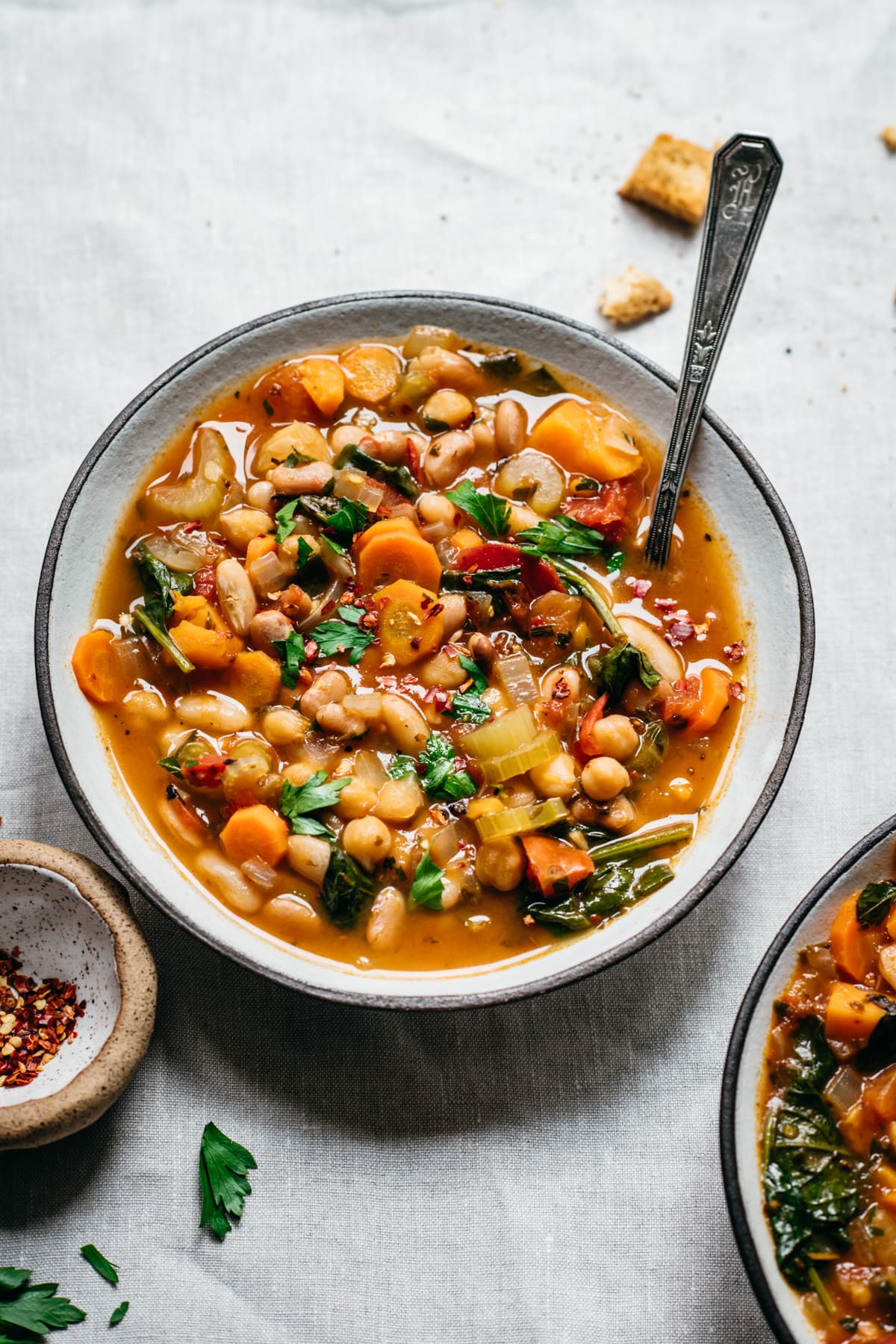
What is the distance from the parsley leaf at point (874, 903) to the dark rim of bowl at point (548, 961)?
0.37 m

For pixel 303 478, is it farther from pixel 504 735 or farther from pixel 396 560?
pixel 504 735

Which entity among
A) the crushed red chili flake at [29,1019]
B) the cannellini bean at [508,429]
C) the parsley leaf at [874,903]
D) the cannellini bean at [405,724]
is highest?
the cannellini bean at [508,429]

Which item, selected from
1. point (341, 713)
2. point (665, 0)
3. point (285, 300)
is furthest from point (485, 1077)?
point (665, 0)

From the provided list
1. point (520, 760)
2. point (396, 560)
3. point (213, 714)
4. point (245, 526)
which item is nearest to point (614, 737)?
point (520, 760)

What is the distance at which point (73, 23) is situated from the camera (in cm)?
480

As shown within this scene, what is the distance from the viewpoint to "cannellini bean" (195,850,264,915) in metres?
3.81

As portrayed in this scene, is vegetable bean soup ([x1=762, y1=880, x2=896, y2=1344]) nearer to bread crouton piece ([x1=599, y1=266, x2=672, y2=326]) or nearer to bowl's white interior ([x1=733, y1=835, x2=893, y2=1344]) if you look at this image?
bowl's white interior ([x1=733, y1=835, x2=893, y2=1344])

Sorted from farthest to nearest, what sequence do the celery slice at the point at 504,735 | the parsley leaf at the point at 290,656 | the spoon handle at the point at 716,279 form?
the parsley leaf at the point at 290,656
the celery slice at the point at 504,735
the spoon handle at the point at 716,279

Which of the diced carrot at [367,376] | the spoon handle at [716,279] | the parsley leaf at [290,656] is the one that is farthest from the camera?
the diced carrot at [367,376]

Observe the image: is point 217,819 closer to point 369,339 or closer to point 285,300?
point 369,339

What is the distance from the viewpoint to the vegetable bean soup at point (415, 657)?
3793 millimetres

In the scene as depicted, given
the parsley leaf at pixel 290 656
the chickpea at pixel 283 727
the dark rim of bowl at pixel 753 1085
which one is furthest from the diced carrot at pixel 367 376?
the dark rim of bowl at pixel 753 1085

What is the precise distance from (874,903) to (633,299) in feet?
7.79

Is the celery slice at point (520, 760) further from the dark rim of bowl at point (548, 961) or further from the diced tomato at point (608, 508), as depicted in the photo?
the diced tomato at point (608, 508)
